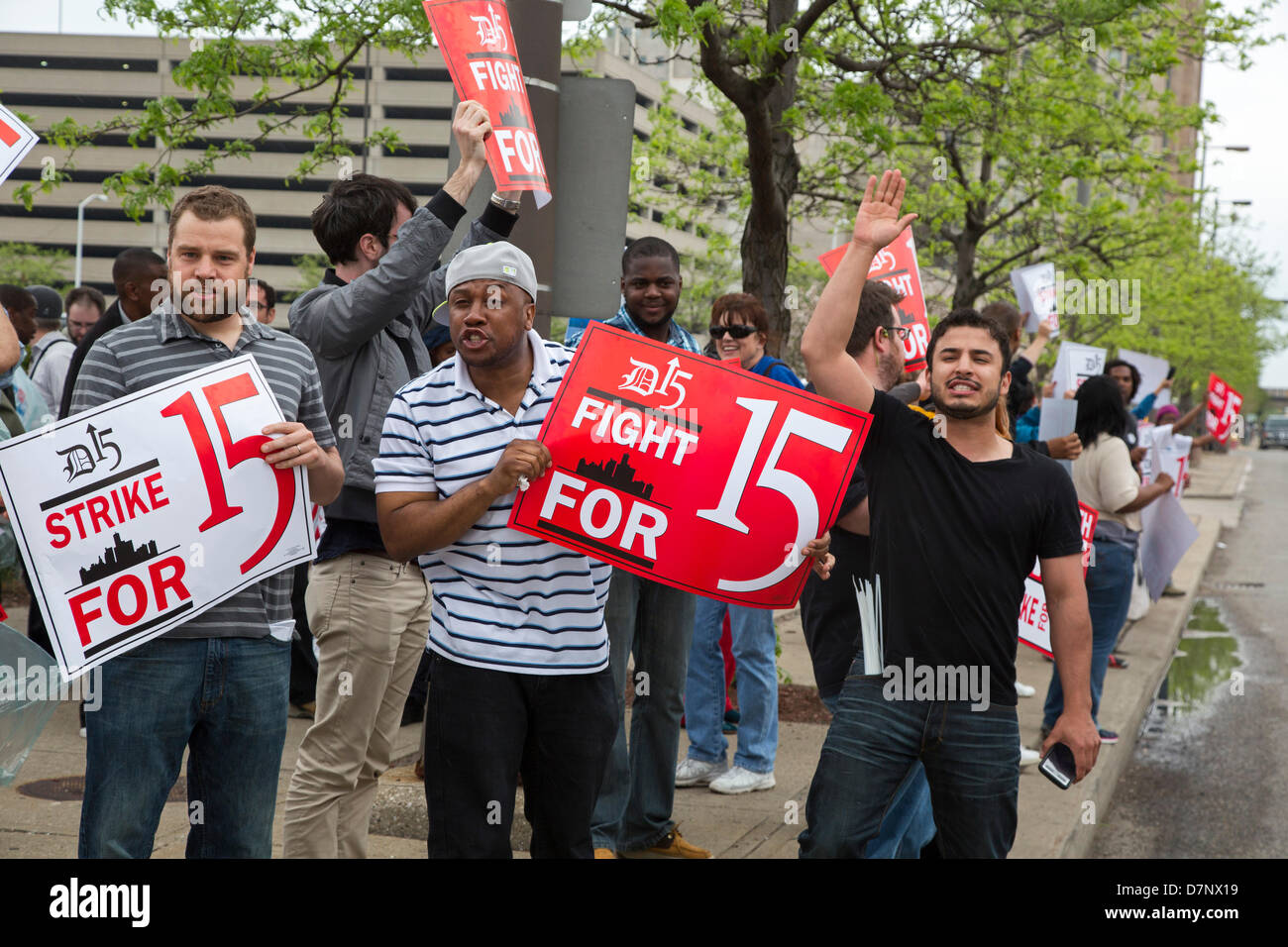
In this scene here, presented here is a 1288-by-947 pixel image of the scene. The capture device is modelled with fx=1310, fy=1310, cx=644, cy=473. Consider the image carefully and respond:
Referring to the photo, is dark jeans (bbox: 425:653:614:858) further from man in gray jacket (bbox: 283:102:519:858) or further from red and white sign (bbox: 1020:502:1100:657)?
red and white sign (bbox: 1020:502:1100:657)

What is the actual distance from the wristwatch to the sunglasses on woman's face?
63.3 inches

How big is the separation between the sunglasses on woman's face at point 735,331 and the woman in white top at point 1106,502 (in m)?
2.87

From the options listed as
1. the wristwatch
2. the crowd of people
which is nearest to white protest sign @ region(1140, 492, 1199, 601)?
the crowd of people

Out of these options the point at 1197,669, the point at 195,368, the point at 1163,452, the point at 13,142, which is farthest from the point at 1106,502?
the point at 13,142

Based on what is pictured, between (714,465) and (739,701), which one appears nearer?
(714,465)

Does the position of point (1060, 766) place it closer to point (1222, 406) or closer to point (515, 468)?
point (515, 468)

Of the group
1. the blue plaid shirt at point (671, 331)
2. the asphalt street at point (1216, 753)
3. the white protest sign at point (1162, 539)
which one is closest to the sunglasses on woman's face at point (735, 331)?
the blue plaid shirt at point (671, 331)

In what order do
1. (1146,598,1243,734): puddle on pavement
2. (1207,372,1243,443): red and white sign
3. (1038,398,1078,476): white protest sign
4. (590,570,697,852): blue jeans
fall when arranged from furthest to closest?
1. (1207,372,1243,443): red and white sign
2. (1146,598,1243,734): puddle on pavement
3. (1038,398,1078,476): white protest sign
4. (590,570,697,852): blue jeans

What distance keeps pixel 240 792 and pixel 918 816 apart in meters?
2.28

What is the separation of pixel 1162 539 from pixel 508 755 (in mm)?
7811

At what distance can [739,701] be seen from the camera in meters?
6.23

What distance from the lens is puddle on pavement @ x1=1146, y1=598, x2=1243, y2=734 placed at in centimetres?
980

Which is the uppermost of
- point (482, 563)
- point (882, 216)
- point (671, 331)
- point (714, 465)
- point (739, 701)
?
point (882, 216)
